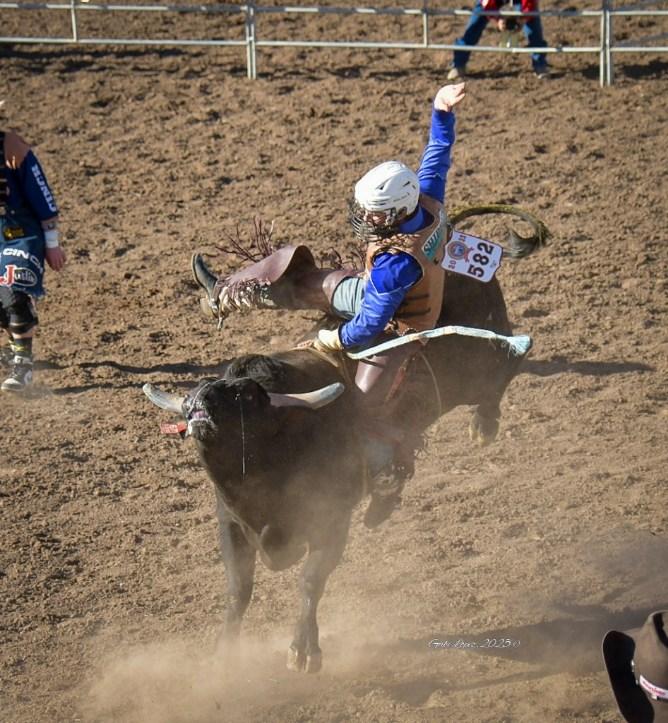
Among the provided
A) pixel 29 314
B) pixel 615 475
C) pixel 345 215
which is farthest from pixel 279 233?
pixel 615 475

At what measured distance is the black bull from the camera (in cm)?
452

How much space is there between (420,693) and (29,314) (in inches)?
160

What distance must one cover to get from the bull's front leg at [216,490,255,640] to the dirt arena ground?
0.18 metres

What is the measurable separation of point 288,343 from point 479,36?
19.4ft

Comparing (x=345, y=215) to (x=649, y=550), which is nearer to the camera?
(x=649, y=550)

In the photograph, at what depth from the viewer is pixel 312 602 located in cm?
502

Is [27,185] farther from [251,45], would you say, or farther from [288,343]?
[251,45]

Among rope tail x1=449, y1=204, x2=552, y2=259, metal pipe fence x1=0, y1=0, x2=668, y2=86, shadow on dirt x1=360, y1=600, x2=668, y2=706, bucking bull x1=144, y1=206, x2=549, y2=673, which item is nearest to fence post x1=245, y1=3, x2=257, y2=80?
metal pipe fence x1=0, y1=0, x2=668, y2=86

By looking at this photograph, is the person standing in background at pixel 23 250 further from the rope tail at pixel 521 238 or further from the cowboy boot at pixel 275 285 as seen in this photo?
the rope tail at pixel 521 238

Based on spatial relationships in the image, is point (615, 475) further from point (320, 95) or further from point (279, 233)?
point (320, 95)

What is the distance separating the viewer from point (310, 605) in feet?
16.4

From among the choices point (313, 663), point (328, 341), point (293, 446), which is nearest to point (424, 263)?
point (328, 341)

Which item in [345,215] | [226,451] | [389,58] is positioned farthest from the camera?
[389,58]

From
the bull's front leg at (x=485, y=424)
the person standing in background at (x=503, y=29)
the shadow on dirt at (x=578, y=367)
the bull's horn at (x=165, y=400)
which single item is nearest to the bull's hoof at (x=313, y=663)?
the bull's horn at (x=165, y=400)
